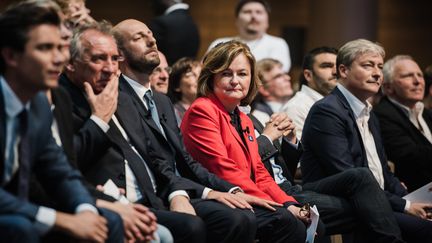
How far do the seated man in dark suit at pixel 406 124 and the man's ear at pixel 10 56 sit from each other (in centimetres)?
361

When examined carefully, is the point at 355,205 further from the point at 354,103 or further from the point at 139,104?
the point at 139,104

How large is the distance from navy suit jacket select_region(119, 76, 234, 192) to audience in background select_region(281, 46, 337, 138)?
1673 millimetres

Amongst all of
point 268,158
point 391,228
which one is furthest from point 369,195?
point 268,158

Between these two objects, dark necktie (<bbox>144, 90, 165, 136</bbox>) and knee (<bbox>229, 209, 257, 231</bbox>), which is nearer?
knee (<bbox>229, 209, 257, 231</bbox>)

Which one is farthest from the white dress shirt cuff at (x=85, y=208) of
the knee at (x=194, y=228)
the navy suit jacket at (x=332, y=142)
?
the navy suit jacket at (x=332, y=142)

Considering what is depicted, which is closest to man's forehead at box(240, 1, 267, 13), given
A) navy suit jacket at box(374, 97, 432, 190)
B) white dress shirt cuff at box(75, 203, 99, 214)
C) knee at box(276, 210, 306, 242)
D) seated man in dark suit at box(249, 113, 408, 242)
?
navy suit jacket at box(374, 97, 432, 190)

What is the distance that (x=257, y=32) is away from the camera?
26.0 feet

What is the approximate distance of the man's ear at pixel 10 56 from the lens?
325 cm

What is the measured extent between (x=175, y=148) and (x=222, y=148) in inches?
11.7

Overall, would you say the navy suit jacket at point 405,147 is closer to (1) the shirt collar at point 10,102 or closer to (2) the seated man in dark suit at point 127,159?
(2) the seated man in dark suit at point 127,159

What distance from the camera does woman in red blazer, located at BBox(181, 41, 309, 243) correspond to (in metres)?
4.75

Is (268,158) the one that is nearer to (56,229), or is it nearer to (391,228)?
(391,228)

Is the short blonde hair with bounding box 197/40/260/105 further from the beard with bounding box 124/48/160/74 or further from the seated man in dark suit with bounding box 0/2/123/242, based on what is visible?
the seated man in dark suit with bounding box 0/2/123/242

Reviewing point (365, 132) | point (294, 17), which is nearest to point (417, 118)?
point (365, 132)
